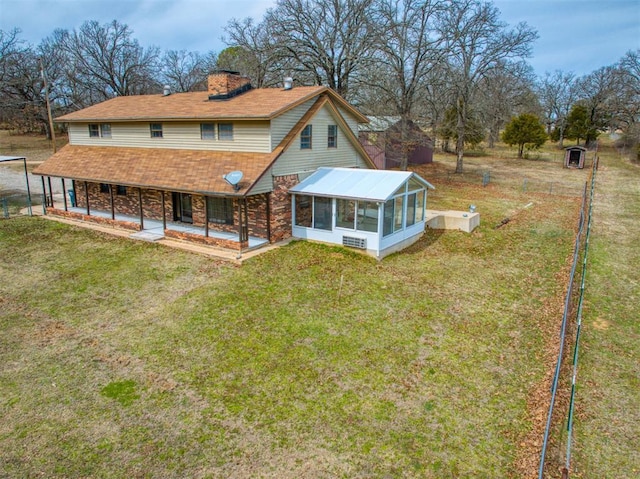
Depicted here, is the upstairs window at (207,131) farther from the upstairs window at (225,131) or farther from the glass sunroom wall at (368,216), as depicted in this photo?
the glass sunroom wall at (368,216)

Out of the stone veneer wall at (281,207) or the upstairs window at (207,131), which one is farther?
the upstairs window at (207,131)

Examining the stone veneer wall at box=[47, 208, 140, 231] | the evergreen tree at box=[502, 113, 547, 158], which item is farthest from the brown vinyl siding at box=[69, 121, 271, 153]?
the evergreen tree at box=[502, 113, 547, 158]

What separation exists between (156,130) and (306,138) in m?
6.97

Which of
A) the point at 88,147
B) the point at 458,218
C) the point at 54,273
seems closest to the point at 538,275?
the point at 458,218

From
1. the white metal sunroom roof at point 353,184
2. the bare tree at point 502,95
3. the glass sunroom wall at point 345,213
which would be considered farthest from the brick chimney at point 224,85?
the bare tree at point 502,95

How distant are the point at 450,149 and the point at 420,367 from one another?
47.5m

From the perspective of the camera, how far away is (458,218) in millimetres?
19422

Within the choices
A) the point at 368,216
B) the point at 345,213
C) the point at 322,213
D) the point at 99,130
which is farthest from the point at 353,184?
the point at 99,130

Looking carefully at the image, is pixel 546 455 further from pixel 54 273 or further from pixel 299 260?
pixel 54 273

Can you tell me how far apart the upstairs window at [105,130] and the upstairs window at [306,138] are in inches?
405

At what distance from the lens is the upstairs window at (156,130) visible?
62.9ft

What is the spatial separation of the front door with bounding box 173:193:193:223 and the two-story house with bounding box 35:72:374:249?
4 centimetres

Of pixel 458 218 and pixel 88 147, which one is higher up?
pixel 88 147

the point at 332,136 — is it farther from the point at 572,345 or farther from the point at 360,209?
the point at 572,345
